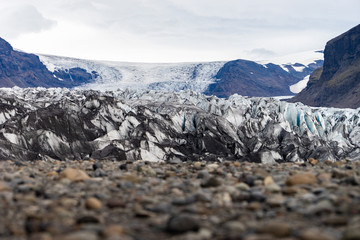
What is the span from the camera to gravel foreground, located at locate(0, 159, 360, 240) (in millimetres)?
4117

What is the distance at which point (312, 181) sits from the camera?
6.94 meters

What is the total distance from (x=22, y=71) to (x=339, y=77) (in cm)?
13629

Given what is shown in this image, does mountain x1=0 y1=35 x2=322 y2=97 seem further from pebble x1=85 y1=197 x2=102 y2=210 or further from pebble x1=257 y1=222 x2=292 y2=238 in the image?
pebble x1=257 y1=222 x2=292 y2=238

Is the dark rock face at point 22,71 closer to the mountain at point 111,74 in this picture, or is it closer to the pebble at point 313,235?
the mountain at point 111,74

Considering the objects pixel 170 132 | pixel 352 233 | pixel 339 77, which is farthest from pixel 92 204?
pixel 339 77

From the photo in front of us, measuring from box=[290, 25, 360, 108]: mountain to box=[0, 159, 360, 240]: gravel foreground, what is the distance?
123m

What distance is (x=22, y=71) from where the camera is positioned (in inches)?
6737

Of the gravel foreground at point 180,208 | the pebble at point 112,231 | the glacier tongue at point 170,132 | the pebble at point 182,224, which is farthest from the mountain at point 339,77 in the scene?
the pebble at point 112,231

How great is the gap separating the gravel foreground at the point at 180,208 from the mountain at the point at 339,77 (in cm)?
12280

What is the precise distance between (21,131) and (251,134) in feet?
78.7

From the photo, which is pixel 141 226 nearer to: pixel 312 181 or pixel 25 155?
pixel 312 181

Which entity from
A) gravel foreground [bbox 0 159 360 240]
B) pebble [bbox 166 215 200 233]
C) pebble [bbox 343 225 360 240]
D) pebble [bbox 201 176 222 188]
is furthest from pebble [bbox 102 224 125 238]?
pebble [bbox 201 176 222 188]

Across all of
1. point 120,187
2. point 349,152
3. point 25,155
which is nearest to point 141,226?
point 120,187

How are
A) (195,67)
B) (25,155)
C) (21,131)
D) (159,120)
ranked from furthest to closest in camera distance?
(195,67) → (159,120) → (21,131) → (25,155)
